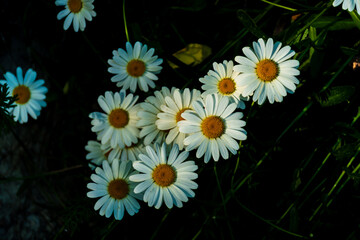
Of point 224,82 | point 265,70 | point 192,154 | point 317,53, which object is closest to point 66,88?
point 192,154

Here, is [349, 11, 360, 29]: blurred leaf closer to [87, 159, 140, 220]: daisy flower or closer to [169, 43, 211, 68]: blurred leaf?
[169, 43, 211, 68]: blurred leaf

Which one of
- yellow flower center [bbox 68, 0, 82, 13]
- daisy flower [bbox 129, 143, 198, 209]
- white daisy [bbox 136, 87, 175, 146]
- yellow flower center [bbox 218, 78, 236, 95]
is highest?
yellow flower center [bbox 218, 78, 236, 95]

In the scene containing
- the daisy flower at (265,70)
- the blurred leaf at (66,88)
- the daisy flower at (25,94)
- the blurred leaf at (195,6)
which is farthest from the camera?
the blurred leaf at (66,88)

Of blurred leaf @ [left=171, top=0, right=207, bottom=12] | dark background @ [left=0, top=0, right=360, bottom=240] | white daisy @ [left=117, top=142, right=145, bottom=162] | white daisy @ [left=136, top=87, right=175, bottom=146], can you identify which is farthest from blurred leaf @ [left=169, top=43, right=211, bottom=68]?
white daisy @ [left=117, top=142, right=145, bottom=162]

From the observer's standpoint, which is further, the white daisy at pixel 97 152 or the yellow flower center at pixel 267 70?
the white daisy at pixel 97 152

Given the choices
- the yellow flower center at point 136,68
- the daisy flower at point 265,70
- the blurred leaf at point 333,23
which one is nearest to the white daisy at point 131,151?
the yellow flower center at point 136,68

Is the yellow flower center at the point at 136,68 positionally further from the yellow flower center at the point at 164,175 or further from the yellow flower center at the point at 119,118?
the yellow flower center at the point at 164,175

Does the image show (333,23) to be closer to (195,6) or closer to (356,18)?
(356,18)
